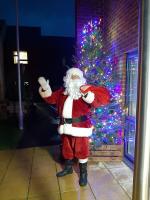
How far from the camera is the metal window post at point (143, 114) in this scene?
582 millimetres

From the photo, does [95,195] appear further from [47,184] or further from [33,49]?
[33,49]

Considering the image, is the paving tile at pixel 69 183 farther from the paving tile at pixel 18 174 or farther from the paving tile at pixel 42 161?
the paving tile at pixel 42 161

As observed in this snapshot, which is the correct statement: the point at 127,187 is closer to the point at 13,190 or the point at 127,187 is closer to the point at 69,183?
the point at 69,183

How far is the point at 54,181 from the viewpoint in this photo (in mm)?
3174

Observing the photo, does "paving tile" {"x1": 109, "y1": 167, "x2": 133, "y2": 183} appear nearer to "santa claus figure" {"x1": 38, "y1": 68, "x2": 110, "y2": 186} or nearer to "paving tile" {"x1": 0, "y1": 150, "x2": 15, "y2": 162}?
"santa claus figure" {"x1": 38, "y1": 68, "x2": 110, "y2": 186}

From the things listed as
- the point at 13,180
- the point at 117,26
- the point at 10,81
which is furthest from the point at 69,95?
the point at 10,81

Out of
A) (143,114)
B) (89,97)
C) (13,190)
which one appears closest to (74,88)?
(89,97)

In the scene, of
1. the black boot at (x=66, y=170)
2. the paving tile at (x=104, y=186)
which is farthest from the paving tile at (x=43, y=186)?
the paving tile at (x=104, y=186)

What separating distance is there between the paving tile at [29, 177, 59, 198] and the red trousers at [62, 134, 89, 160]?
1.38 ft

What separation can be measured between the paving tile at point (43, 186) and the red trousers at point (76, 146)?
421 millimetres

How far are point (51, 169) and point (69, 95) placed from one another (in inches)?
52.9

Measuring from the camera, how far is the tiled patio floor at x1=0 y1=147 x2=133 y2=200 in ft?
9.06

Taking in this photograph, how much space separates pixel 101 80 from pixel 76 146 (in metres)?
1.15

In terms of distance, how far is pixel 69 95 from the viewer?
3113 mm
